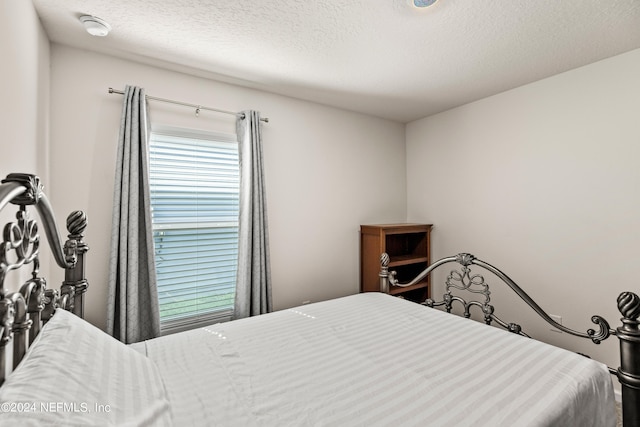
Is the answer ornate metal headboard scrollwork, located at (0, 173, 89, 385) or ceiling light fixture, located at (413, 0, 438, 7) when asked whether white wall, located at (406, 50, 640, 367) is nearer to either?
ceiling light fixture, located at (413, 0, 438, 7)

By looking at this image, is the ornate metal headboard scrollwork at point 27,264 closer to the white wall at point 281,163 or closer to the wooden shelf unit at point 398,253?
the white wall at point 281,163

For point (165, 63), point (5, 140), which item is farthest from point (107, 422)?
point (165, 63)

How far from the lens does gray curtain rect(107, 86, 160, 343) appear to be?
6.66 ft

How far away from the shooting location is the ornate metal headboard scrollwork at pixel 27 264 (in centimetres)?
75

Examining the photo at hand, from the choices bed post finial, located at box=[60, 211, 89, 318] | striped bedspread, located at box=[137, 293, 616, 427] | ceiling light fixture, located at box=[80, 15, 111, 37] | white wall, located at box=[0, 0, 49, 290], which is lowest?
striped bedspread, located at box=[137, 293, 616, 427]

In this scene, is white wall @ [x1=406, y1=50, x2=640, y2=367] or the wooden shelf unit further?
the wooden shelf unit

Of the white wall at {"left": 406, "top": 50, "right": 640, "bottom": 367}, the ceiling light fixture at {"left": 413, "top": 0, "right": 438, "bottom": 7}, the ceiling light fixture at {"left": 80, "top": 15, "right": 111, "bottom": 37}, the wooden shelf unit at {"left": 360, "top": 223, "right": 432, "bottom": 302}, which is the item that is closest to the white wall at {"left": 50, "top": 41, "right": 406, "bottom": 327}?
the wooden shelf unit at {"left": 360, "top": 223, "right": 432, "bottom": 302}

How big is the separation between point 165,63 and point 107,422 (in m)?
2.37

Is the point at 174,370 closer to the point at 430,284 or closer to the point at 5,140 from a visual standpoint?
the point at 5,140

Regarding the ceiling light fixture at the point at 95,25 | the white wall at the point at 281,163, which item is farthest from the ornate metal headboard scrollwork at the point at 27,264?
the ceiling light fixture at the point at 95,25

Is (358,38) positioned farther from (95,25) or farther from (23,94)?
(23,94)

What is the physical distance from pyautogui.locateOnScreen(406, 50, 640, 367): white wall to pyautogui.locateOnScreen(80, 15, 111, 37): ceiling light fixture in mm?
3211

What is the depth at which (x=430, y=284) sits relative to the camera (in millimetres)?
3516

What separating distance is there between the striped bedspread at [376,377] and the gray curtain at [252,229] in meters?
0.76
